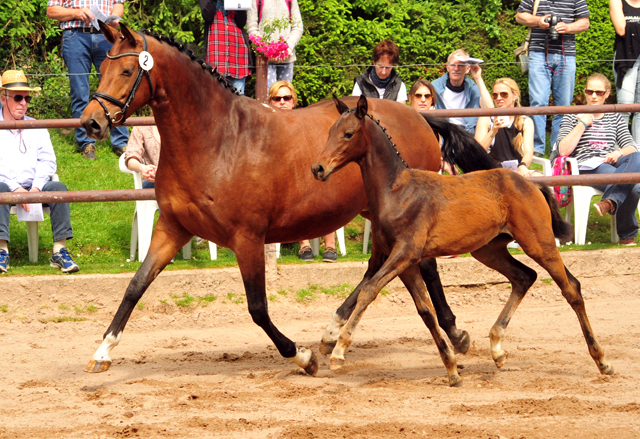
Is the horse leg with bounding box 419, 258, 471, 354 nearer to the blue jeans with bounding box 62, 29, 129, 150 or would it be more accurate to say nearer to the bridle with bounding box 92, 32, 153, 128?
the bridle with bounding box 92, 32, 153, 128

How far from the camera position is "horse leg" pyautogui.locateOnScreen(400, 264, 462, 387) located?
4.91m

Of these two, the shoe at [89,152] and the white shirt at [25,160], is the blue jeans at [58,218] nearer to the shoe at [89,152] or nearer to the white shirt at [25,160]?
the white shirt at [25,160]

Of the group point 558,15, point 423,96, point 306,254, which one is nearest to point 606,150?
point 558,15

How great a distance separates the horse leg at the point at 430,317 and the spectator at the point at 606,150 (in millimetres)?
3637

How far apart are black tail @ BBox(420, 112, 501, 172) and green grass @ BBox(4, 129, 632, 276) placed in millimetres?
1836

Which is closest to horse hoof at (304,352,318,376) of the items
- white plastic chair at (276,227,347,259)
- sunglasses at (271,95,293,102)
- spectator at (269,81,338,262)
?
spectator at (269,81,338,262)

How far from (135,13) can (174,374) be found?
253 inches

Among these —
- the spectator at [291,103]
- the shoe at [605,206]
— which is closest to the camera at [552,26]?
the shoe at [605,206]

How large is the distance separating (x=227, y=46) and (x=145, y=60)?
4.02m

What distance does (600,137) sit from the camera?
8383mm

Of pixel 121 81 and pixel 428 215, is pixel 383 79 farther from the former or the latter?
pixel 121 81

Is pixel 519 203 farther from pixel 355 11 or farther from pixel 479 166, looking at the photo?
pixel 355 11

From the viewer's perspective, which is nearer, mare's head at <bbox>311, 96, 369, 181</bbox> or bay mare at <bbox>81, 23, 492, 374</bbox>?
mare's head at <bbox>311, 96, 369, 181</bbox>

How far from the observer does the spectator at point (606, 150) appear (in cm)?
804
